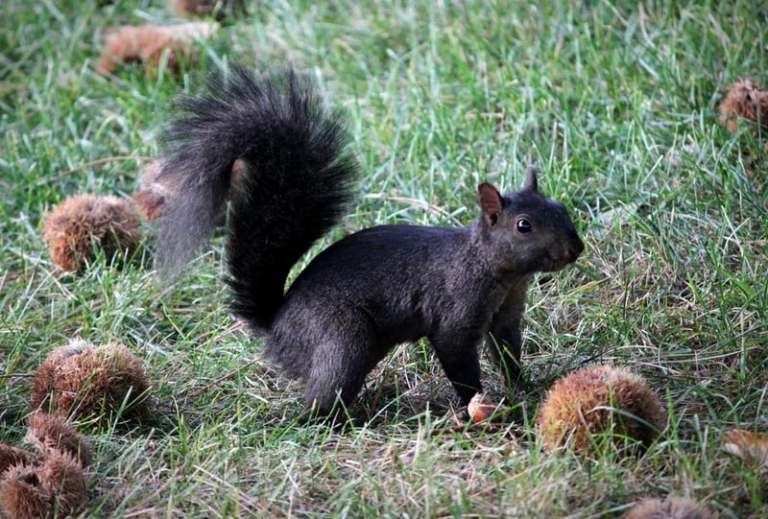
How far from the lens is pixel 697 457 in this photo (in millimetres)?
2531

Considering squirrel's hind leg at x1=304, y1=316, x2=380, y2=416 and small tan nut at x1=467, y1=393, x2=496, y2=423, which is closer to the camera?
small tan nut at x1=467, y1=393, x2=496, y2=423

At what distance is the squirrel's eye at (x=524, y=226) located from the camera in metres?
2.98

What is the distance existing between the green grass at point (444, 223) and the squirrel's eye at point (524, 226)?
532 millimetres

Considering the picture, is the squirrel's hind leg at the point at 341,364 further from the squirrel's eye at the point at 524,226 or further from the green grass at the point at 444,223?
the squirrel's eye at the point at 524,226

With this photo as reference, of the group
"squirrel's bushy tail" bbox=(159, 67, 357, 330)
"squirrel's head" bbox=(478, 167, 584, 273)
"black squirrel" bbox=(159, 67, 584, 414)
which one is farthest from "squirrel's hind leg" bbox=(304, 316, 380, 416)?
"squirrel's head" bbox=(478, 167, 584, 273)

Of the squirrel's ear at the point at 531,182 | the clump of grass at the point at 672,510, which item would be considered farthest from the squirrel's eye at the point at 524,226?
the clump of grass at the point at 672,510

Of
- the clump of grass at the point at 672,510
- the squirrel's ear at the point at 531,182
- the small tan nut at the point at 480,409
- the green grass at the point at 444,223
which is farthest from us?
the squirrel's ear at the point at 531,182

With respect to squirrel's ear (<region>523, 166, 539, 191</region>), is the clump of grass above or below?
below

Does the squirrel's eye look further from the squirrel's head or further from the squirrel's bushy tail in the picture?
the squirrel's bushy tail

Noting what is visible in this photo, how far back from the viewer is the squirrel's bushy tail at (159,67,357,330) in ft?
10.1

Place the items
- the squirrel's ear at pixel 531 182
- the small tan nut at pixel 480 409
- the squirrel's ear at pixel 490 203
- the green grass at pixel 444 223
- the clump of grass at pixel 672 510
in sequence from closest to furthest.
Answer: the clump of grass at pixel 672 510
the green grass at pixel 444 223
the small tan nut at pixel 480 409
the squirrel's ear at pixel 490 203
the squirrel's ear at pixel 531 182

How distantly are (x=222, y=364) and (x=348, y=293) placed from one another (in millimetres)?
659

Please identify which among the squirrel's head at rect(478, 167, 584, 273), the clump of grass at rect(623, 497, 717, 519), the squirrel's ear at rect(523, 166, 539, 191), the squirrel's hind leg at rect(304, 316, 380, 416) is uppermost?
the squirrel's ear at rect(523, 166, 539, 191)

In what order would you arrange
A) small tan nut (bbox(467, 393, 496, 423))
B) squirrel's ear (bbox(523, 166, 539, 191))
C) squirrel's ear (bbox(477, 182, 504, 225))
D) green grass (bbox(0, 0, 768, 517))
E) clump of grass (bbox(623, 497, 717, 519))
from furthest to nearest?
squirrel's ear (bbox(523, 166, 539, 191)) → squirrel's ear (bbox(477, 182, 504, 225)) → small tan nut (bbox(467, 393, 496, 423)) → green grass (bbox(0, 0, 768, 517)) → clump of grass (bbox(623, 497, 717, 519))
